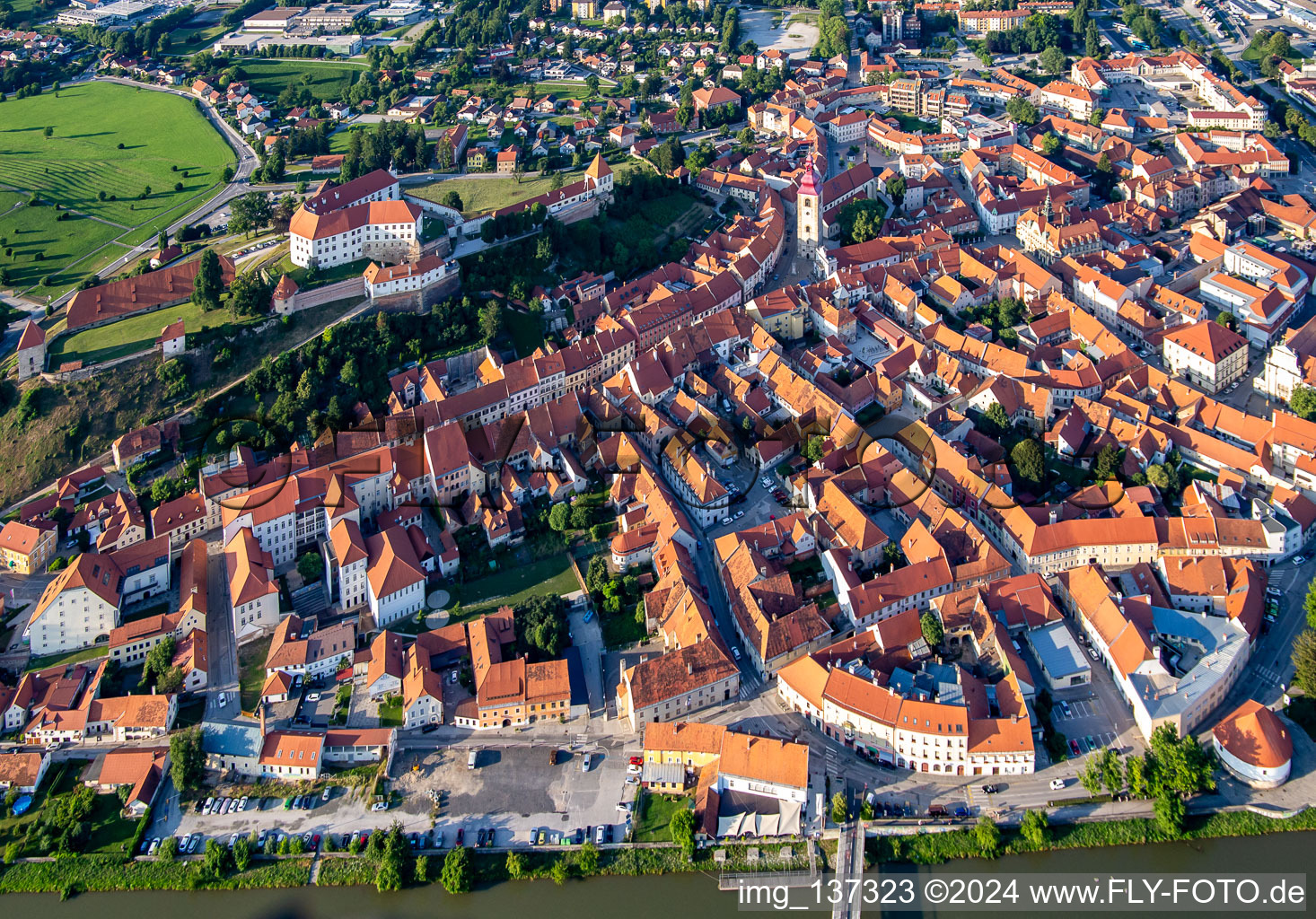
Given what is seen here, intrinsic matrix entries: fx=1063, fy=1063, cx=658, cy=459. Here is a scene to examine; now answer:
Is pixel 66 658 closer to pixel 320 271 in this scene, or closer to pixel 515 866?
pixel 515 866

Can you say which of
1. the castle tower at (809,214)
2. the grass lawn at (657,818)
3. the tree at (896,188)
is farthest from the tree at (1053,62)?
the grass lawn at (657,818)

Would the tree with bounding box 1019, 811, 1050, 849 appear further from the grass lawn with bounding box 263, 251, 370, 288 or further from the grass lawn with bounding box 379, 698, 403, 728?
the grass lawn with bounding box 263, 251, 370, 288

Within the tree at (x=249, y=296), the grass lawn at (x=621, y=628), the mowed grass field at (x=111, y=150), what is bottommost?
the grass lawn at (x=621, y=628)

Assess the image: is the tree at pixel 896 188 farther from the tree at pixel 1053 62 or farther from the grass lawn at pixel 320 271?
the grass lawn at pixel 320 271

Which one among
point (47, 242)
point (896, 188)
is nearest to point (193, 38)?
point (47, 242)

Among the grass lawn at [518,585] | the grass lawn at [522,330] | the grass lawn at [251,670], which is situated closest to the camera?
the grass lawn at [251,670]

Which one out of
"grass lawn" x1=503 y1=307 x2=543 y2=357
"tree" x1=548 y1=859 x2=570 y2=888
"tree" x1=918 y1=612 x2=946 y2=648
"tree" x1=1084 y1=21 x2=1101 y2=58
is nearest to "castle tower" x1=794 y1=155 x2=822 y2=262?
"grass lawn" x1=503 y1=307 x2=543 y2=357
